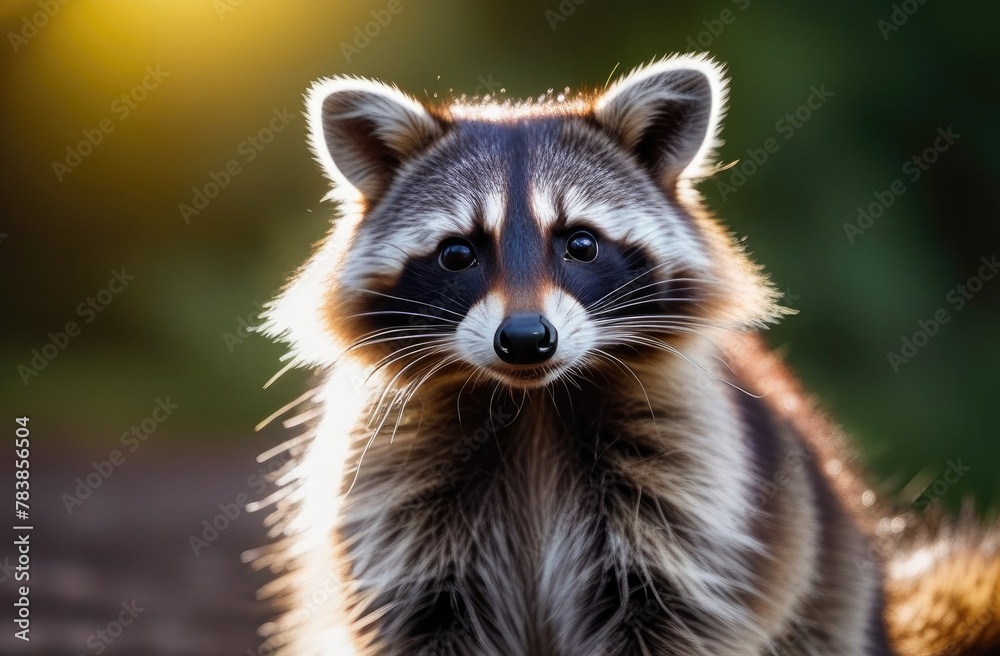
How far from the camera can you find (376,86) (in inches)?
119

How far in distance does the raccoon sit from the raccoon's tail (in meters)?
0.39

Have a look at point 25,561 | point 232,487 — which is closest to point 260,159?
point 232,487

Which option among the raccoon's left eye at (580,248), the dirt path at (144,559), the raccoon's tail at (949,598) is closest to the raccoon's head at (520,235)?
the raccoon's left eye at (580,248)

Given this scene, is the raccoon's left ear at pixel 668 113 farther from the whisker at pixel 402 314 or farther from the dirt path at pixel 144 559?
the dirt path at pixel 144 559

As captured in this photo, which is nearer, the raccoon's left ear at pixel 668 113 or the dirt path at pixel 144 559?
the raccoon's left ear at pixel 668 113

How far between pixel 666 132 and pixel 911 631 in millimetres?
1823

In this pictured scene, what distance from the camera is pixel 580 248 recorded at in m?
2.82

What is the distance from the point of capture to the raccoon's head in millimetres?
2727

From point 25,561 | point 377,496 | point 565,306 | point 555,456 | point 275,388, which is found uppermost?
point 565,306

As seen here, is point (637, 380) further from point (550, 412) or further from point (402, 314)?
point (402, 314)

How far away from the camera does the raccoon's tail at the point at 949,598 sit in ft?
11.0

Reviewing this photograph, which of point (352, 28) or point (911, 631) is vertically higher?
point (352, 28)

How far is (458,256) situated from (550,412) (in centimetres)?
50

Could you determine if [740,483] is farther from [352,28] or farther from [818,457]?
[352,28]
